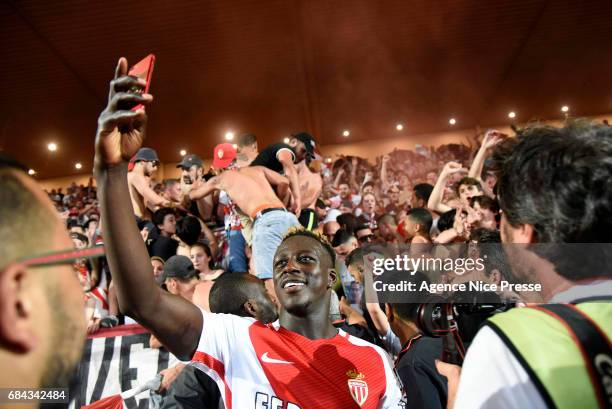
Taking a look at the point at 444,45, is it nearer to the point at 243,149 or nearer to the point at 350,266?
the point at 243,149

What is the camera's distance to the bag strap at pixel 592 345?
96 centimetres

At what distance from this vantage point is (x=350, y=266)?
4.21 metres

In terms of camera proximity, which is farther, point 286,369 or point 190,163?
point 190,163

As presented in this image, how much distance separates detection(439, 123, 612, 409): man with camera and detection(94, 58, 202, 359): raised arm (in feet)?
2.95

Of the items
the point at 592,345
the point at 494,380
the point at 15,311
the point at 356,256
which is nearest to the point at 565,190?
the point at 592,345

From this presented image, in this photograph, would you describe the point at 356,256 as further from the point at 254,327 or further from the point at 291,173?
the point at 254,327

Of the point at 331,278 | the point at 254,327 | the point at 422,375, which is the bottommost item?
the point at 422,375

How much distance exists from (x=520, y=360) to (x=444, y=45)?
13743 mm

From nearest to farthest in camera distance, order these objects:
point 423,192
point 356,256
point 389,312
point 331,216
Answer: point 389,312, point 356,256, point 423,192, point 331,216

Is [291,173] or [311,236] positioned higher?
[291,173]

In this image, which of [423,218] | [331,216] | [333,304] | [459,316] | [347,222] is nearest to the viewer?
[459,316]

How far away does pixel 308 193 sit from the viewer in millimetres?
6535

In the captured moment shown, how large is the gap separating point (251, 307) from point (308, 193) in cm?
349

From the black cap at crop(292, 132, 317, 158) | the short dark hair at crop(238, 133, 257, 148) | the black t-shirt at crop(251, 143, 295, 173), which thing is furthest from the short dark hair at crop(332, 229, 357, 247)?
the short dark hair at crop(238, 133, 257, 148)
